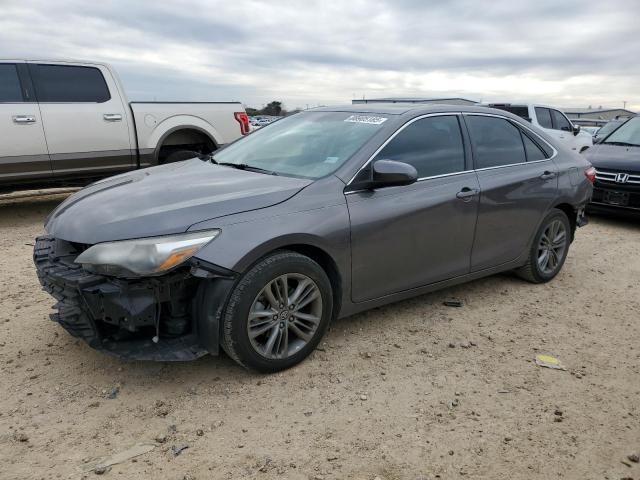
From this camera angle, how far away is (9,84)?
707 cm

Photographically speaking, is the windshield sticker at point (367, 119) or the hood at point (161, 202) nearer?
the hood at point (161, 202)

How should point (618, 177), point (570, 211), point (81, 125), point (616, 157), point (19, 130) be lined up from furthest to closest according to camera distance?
1. point (616, 157)
2. point (618, 177)
3. point (81, 125)
4. point (19, 130)
5. point (570, 211)

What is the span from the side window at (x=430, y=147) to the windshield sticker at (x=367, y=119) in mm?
188

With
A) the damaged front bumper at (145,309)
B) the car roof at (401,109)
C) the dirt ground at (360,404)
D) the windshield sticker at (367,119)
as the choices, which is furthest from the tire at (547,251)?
the damaged front bumper at (145,309)

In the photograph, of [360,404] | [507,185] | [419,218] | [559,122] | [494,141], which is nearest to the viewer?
[360,404]

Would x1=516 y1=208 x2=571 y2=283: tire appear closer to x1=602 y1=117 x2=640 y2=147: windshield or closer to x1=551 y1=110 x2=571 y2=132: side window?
x1=602 y1=117 x2=640 y2=147: windshield

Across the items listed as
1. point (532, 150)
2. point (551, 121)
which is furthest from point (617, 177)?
point (551, 121)

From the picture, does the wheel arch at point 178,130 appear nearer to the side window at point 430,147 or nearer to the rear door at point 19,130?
the rear door at point 19,130

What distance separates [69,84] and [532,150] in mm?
6154

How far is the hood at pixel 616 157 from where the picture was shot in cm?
785

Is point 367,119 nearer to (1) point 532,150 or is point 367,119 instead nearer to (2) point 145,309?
(1) point 532,150

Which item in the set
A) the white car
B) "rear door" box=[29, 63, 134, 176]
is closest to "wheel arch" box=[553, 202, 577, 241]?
"rear door" box=[29, 63, 134, 176]

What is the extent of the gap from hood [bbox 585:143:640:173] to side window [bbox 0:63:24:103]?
27.1ft

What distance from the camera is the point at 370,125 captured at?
399cm
